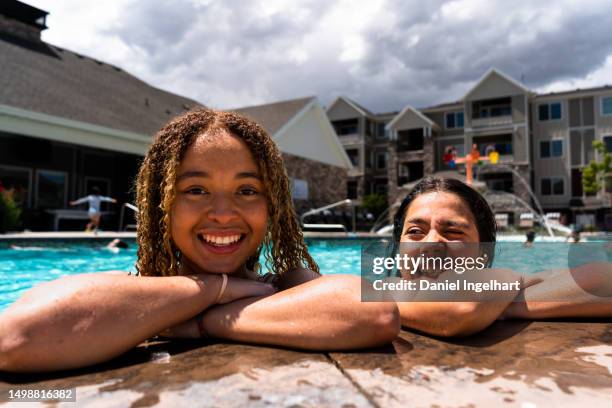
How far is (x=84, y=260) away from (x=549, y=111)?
30.9 metres

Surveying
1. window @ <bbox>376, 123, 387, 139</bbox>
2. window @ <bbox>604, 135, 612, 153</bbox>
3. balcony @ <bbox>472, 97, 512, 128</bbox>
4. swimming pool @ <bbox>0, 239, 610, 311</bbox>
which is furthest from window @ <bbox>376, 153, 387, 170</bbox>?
swimming pool @ <bbox>0, 239, 610, 311</bbox>

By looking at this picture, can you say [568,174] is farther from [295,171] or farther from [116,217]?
[116,217]

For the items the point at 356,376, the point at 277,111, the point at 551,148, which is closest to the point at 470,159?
the point at 277,111

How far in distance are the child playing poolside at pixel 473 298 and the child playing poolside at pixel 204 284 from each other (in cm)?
32

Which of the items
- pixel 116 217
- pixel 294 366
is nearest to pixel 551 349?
pixel 294 366

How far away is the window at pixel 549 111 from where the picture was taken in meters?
30.0

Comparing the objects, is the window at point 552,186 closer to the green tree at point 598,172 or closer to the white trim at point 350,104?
the green tree at point 598,172

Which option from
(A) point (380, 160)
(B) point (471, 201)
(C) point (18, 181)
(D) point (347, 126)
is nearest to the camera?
(B) point (471, 201)

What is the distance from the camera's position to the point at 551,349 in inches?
65.6

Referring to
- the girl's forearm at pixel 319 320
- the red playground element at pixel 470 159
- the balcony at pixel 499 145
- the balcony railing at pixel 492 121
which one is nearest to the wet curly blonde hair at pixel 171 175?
the girl's forearm at pixel 319 320

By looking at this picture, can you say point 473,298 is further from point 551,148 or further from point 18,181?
point 551,148

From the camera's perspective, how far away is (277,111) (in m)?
22.7

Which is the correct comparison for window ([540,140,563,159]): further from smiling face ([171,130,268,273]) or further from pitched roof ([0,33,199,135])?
smiling face ([171,130,268,273])

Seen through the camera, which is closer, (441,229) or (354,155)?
(441,229)
